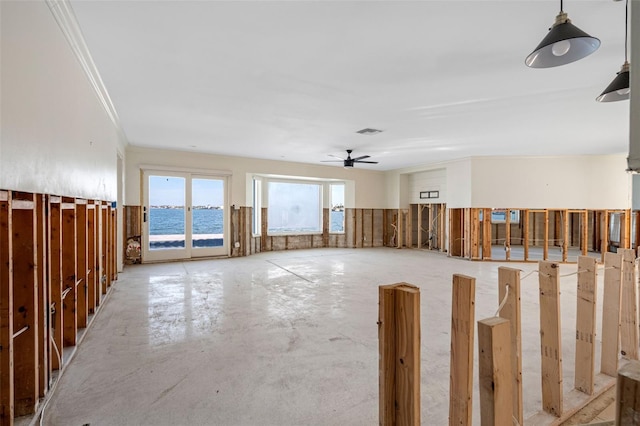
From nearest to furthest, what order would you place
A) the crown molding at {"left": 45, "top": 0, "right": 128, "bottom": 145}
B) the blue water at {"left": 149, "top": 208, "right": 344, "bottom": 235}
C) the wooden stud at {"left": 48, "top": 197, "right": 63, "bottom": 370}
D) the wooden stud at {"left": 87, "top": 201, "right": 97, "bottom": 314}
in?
the crown molding at {"left": 45, "top": 0, "right": 128, "bottom": 145}, the wooden stud at {"left": 48, "top": 197, "right": 63, "bottom": 370}, the wooden stud at {"left": 87, "top": 201, "right": 97, "bottom": 314}, the blue water at {"left": 149, "top": 208, "right": 344, "bottom": 235}

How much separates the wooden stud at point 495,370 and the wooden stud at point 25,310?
8.93 ft

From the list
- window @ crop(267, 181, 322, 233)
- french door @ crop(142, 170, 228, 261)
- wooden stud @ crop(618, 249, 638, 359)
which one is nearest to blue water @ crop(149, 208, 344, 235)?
french door @ crop(142, 170, 228, 261)

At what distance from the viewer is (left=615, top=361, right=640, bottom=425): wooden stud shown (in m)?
0.59

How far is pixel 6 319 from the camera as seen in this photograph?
73.6 inches

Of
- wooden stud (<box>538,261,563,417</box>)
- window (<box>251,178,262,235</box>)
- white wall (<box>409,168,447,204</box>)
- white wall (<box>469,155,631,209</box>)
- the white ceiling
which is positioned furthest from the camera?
white wall (<box>409,168,447,204</box>)

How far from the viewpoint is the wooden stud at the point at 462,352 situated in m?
1.22

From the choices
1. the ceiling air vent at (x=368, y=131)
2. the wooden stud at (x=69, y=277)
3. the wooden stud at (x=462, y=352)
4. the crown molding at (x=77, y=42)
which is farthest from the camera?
the ceiling air vent at (x=368, y=131)

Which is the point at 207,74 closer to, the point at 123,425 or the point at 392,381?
the point at 123,425

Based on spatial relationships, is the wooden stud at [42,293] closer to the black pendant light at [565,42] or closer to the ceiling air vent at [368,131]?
the black pendant light at [565,42]

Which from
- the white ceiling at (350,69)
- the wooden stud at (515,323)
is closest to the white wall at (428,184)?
the white ceiling at (350,69)

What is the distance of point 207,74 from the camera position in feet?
12.1

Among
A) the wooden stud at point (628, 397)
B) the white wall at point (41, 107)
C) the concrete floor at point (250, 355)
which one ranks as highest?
the white wall at point (41, 107)

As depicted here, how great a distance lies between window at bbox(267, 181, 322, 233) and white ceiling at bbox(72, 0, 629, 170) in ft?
15.1

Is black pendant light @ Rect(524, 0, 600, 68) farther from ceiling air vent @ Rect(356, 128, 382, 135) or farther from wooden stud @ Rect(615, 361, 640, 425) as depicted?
ceiling air vent @ Rect(356, 128, 382, 135)
